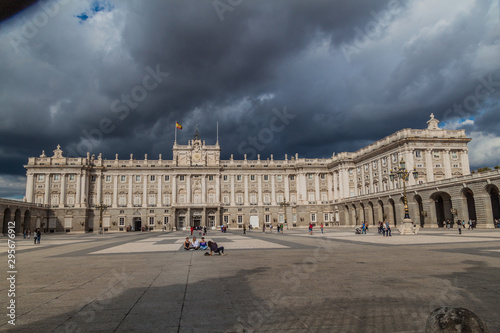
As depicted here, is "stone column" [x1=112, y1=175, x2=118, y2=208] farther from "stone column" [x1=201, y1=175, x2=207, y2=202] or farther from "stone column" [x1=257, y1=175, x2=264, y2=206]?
"stone column" [x1=257, y1=175, x2=264, y2=206]

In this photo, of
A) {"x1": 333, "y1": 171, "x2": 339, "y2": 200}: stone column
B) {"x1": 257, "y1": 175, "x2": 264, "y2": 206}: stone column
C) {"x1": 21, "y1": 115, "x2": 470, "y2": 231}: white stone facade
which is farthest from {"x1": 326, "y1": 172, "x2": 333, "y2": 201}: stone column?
{"x1": 257, "y1": 175, "x2": 264, "y2": 206}: stone column

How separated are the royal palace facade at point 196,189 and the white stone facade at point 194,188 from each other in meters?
0.23

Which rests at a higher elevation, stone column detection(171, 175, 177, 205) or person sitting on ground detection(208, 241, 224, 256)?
stone column detection(171, 175, 177, 205)

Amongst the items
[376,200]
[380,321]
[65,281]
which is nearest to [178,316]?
[380,321]

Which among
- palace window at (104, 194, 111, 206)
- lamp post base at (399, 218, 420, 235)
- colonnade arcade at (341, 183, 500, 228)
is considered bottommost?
lamp post base at (399, 218, 420, 235)

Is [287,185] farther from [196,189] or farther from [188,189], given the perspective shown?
[188,189]

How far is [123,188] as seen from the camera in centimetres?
8544

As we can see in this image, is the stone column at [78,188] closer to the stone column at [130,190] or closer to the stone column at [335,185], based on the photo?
the stone column at [130,190]

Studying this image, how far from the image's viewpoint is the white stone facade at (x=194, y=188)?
8000 centimetres

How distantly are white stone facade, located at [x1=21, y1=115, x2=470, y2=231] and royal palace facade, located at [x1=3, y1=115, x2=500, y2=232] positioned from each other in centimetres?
23

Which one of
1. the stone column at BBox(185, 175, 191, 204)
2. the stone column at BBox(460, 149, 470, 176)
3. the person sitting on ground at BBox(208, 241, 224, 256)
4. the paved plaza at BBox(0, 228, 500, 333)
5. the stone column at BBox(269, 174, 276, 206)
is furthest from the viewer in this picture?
the stone column at BBox(269, 174, 276, 206)

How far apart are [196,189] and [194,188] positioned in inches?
22.5

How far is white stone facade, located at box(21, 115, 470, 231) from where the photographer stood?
80000 millimetres

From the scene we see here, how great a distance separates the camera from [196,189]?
86.8 metres
